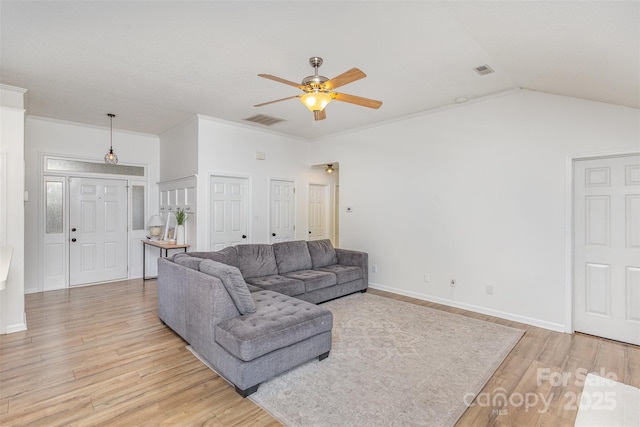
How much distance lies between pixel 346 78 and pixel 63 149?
5705 millimetres

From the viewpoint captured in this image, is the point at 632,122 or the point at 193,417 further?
the point at 632,122

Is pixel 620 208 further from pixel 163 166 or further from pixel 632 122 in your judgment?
pixel 163 166

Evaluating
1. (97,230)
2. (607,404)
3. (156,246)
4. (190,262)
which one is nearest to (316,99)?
(190,262)

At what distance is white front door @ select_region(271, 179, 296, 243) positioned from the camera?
6.23 metres

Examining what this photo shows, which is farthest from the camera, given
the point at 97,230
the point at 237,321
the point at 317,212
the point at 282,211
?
the point at 317,212

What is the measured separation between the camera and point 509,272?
4.02 m

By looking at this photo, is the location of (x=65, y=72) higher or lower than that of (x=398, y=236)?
higher

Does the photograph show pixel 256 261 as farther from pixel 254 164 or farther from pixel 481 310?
pixel 481 310

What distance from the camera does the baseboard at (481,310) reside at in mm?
3683

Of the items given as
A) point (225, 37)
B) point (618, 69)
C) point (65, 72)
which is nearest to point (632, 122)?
point (618, 69)

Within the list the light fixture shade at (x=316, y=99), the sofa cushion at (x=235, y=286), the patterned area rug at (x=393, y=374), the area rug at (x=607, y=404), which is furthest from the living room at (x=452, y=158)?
the sofa cushion at (x=235, y=286)

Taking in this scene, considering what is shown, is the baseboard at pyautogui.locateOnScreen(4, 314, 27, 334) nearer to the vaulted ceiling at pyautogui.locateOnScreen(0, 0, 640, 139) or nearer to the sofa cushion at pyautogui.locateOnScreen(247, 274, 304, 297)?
the sofa cushion at pyautogui.locateOnScreen(247, 274, 304, 297)

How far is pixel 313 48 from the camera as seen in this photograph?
288cm

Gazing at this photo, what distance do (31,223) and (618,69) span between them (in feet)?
26.1
